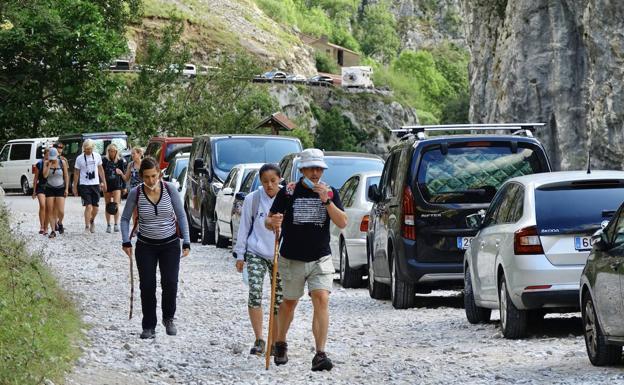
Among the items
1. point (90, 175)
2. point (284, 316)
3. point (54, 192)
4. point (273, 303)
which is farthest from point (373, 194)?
point (90, 175)

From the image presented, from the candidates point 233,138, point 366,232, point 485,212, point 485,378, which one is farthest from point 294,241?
point 233,138

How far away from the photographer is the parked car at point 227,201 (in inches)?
1005

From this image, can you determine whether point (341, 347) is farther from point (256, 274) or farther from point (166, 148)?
point (166, 148)

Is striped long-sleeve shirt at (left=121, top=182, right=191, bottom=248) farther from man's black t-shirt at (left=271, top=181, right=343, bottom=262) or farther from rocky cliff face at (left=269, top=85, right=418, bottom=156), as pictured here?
rocky cliff face at (left=269, top=85, right=418, bottom=156)

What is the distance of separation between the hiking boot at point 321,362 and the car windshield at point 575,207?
248 centimetres

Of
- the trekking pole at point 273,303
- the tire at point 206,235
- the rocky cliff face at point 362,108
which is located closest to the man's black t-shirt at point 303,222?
the trekking pole at point 273,303

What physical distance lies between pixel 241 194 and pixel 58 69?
32426mm

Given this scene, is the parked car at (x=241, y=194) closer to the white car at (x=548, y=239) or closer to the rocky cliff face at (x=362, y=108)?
the white car at (x=548, y=239)

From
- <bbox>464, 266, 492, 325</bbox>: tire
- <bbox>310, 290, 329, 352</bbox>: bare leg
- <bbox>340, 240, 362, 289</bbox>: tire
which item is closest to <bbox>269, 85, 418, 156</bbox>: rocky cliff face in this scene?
<bbox>340, 240, 362, 289</bbox>: tire

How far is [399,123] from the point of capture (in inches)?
6713

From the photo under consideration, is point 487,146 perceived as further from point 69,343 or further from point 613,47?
point 613,47

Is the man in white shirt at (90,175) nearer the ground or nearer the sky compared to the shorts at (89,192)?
nearer the sky

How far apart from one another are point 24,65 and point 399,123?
11731 cm

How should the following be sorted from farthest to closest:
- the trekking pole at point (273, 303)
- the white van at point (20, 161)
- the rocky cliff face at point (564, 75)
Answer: the white van at point (20, 161), the rocky cliff face at point (564, 75), the trekking pole at point (273, 303)
